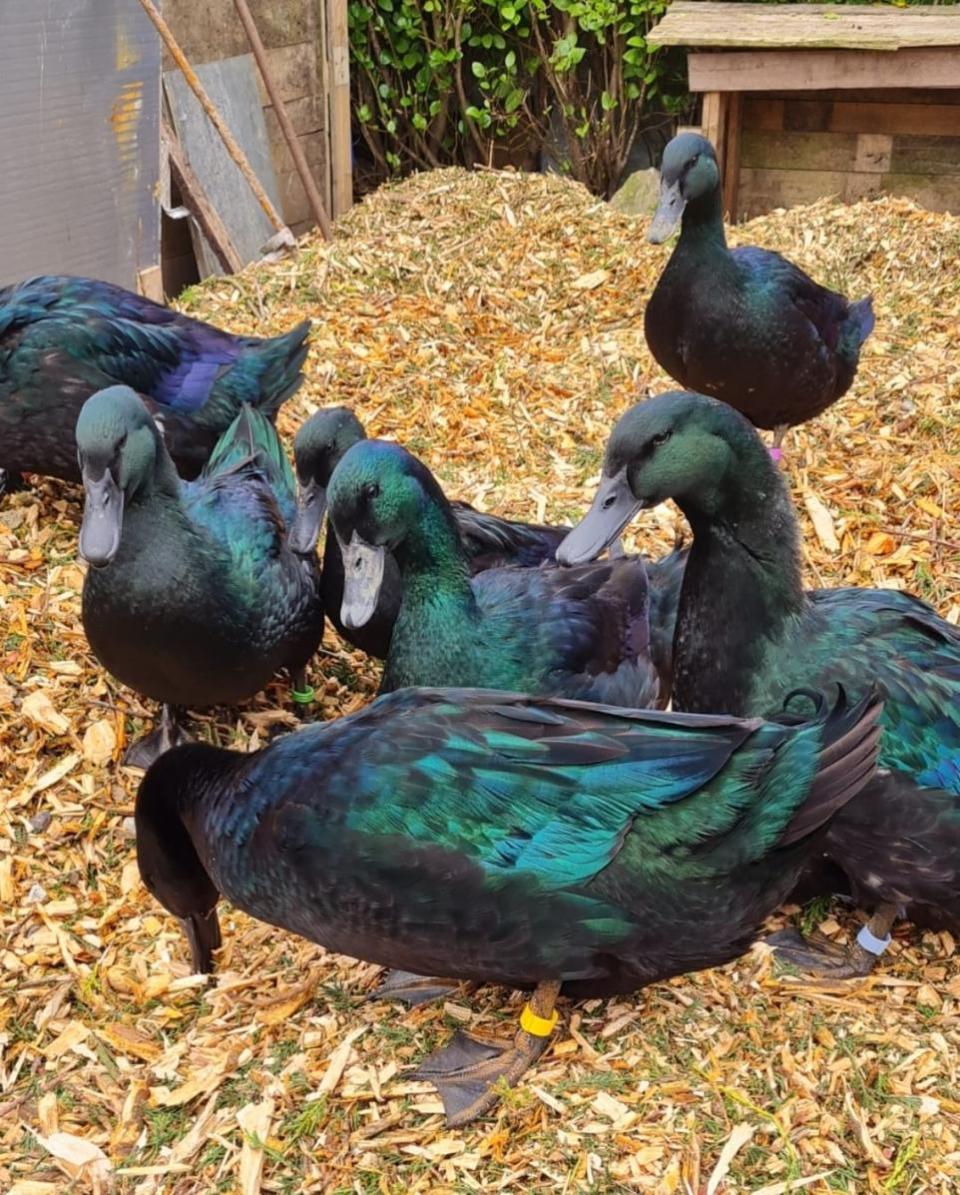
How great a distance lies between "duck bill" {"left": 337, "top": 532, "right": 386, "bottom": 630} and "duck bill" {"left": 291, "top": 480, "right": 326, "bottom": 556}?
0.50 m

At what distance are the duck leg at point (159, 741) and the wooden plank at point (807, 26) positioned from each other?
5.36 metres

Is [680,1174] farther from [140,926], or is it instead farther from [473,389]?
[473,389]

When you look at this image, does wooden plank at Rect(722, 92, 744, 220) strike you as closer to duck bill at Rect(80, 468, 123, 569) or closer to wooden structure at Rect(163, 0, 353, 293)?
wooden structure at Rect(163, 0, 353, 293)

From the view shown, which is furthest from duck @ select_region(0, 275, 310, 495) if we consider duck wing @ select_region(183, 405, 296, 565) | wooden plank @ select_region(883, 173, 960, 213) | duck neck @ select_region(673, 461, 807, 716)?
wooden plank @ select_region(883, 173, 960, 213)

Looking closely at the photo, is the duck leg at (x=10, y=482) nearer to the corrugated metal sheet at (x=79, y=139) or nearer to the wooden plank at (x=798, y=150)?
the corrugated metal sheet at (x=79, y=139)

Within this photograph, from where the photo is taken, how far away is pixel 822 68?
24.7 feet

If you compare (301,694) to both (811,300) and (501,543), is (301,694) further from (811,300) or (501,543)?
(811,300)

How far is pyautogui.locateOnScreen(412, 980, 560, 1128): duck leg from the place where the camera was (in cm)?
289

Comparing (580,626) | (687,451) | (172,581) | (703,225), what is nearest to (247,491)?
(172,581)

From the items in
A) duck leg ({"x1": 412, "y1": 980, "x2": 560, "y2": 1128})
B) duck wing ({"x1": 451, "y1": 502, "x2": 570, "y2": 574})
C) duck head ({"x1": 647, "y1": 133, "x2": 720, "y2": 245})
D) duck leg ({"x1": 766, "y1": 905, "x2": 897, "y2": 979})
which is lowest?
duck leg ({"x1": 766, "y1": 905, "x2": 897, "y2": 979})

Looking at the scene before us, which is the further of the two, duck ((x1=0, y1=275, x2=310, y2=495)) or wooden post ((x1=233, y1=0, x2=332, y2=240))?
wooden post ((x1=233, y1=0, x2=332, y2=240))

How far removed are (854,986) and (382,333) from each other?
4.18 metres

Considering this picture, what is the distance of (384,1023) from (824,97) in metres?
6.82

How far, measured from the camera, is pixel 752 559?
3.17 m
